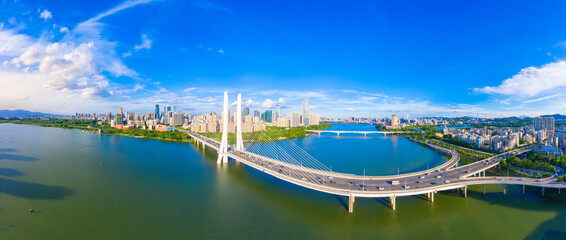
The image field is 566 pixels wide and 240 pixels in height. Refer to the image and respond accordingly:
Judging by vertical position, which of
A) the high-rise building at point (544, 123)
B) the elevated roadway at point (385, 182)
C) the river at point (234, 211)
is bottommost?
the river at point (234, 211)

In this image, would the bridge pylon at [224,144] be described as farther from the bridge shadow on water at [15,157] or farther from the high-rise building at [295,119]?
the high-rise building at [295,119]

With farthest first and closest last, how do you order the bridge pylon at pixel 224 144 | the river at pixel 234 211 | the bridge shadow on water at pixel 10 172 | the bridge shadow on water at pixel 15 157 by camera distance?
the bridge pylon at pixel 224 144 → the bridge shadow on water at pixel 15 157 → the bridge shadow on water at pixel 10 172 → the river at pixel 234 211

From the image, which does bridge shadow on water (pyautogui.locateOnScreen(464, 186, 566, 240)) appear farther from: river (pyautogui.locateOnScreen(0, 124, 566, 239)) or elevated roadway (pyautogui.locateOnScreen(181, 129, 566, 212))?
elevated roadway (pyautogui.locateOnScreen(181, 129, 566, 212))

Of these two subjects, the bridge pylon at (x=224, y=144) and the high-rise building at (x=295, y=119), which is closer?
the bridge pylon at (x=224, y=144)

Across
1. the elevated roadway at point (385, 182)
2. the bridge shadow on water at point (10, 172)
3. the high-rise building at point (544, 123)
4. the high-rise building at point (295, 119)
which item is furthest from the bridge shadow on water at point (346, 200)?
the high-rise building at point (295, 119)

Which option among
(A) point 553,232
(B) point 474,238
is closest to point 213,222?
(B) point 474,238

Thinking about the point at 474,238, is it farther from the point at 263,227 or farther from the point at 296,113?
the point at 296,113

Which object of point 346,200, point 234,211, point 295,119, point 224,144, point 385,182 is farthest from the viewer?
point 295,119

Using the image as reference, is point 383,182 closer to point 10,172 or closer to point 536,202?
point 536,202

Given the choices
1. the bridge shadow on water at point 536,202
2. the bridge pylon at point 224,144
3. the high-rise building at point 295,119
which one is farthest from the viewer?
the high-rise building at point 295,119

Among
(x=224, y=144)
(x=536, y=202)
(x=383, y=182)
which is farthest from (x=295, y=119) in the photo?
(x=536, y=202)

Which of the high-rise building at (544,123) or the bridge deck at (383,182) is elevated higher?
the high-rise building at (544,123)
